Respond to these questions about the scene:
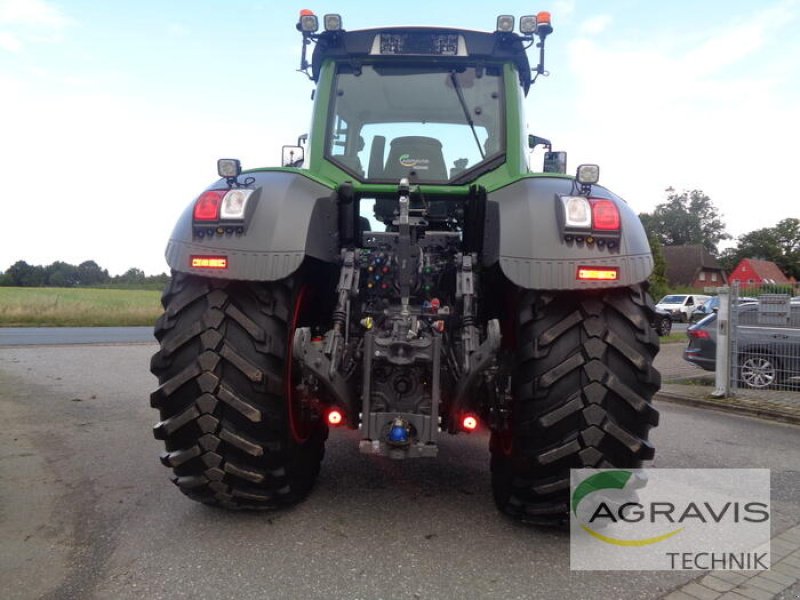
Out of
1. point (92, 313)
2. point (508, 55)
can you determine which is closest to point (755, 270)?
point (92, 313)

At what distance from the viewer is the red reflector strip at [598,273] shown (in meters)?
3.00

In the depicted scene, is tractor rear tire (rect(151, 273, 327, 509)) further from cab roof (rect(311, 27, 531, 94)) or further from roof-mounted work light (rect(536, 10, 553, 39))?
roof-mounted work light (rect(536, 10, 553, 39))

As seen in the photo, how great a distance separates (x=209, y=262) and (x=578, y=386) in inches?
74.5

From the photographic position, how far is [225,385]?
311cm

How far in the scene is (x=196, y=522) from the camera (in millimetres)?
3402

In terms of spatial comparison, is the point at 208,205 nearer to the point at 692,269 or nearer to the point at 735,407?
the point at 735,407

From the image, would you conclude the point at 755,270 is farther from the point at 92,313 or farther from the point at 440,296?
the point at 440,296

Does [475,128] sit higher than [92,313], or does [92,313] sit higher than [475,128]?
[475,128]

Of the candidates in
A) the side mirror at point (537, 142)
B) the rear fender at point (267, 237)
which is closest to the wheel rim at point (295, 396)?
the rear fender at point (267, 237)

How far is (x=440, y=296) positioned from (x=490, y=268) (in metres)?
0.36

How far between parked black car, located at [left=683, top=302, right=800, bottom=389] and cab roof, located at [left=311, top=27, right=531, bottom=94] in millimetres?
6294

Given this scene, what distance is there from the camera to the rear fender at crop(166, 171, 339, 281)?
10.1ft

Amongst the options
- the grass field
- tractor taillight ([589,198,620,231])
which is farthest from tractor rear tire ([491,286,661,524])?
the grass field

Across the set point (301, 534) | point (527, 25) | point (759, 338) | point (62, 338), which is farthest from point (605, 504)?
point (62, 338)
